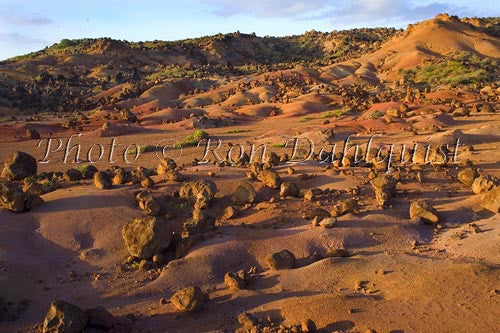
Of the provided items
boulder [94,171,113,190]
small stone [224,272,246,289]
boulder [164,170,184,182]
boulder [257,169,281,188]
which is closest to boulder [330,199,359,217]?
boulder [257,169,281,188]

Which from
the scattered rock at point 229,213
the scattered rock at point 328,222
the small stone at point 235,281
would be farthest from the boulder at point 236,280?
the scattered rock at point 229,213

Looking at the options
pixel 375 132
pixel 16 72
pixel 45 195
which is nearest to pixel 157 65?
pixel 16 72

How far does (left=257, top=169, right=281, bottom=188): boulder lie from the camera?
1080 centimetres

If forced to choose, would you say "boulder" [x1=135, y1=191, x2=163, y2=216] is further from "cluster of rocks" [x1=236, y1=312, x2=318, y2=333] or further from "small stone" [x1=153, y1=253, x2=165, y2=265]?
"cluster of rocks" [x1=236, y1=312, x2=318, y2=333]

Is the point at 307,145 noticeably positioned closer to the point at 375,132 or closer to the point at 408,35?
the point at 375,132

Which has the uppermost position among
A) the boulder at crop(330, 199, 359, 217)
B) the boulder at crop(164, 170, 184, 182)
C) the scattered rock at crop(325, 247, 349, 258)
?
the boulder at crop(164, 170, 184, 182)

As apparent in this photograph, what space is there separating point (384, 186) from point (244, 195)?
8.85 feet

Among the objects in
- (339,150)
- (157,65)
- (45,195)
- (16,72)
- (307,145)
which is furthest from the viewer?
(157,65)

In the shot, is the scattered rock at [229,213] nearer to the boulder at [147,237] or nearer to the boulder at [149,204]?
the boulder at [149,204]

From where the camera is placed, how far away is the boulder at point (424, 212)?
30.1 feet

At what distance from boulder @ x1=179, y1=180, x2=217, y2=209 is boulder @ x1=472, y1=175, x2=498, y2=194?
16.6 feet

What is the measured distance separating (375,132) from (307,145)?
3201 millimetres

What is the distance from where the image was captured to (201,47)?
65.4 meters

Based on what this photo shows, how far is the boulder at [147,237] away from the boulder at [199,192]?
1.57 meters
